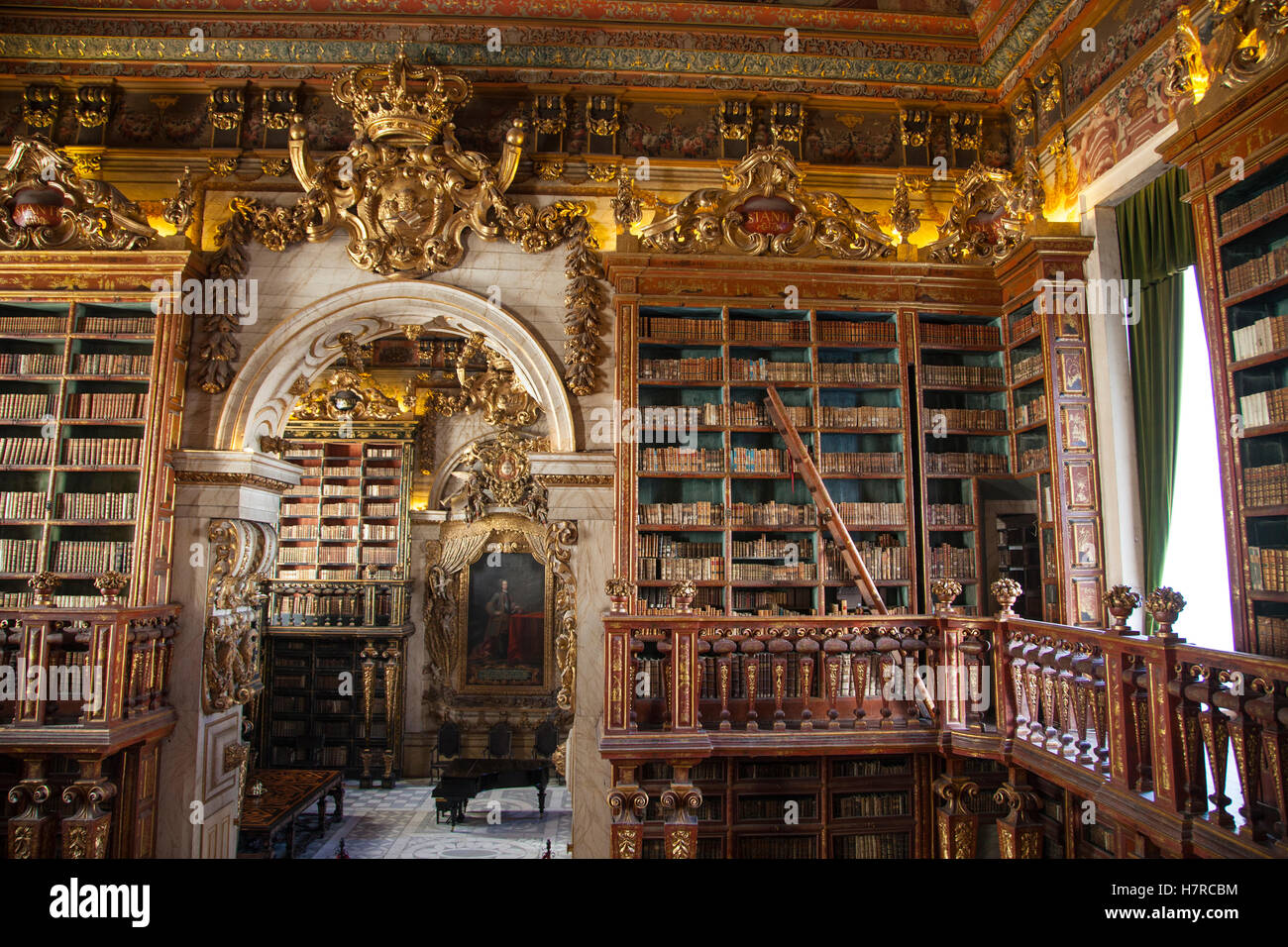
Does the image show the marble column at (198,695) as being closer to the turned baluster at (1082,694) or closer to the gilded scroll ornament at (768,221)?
the gilded scroll ornament at (768,221)

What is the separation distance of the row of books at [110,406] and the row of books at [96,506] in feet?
2.07

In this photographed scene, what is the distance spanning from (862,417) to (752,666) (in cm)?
222

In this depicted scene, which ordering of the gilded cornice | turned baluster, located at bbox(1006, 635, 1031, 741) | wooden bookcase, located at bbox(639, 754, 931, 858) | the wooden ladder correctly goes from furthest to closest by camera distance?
the gilded cornice → the wooden ladder → wooden bookcase, located at bbox(639, 754, 931, 858) → turned baluster, located at bbox(1006, 635, 1031, 741)

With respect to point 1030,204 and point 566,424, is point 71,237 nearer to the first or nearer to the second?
point 566,424

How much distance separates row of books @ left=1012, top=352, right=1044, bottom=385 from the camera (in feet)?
19.1

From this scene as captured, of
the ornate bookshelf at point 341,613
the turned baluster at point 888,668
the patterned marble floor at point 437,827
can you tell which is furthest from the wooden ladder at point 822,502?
the ornate bookshelf at point 341,613

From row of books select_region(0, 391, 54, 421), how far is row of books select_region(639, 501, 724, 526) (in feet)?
15.6

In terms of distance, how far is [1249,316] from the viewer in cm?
400

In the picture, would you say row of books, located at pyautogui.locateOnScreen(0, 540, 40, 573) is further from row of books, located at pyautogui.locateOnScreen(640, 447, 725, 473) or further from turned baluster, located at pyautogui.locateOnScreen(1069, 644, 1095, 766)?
turned baluster, located at pyautogui.locateOnScreen(1069, 644, 1095, 766)

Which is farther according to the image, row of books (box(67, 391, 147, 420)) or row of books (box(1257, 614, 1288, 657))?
row of books (box(67, 391, 147, 420))

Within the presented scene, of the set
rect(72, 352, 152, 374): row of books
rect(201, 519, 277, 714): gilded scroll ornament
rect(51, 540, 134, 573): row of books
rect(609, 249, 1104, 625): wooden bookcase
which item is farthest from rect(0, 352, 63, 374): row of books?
rect(609, 249, 1104, 625): wooden bookcase

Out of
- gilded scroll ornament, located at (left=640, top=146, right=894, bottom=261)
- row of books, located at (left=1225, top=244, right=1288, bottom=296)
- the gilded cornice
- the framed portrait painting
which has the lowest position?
the framed portrait painting

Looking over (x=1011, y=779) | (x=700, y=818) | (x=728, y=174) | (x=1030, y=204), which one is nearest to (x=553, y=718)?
(x=700, y=818)

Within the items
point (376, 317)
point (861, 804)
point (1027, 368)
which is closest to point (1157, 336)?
point (1027, 368)
